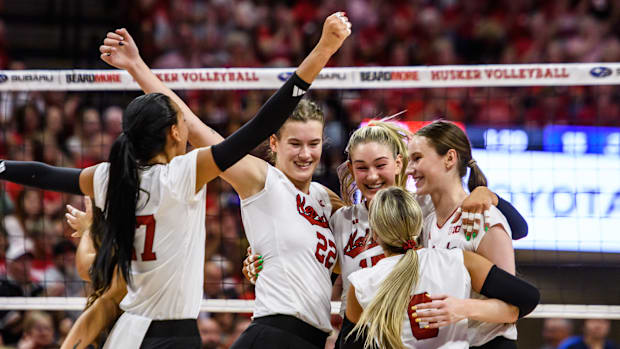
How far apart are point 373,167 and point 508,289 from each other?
93cm

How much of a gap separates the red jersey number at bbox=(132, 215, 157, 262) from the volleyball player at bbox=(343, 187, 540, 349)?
2.84 feet

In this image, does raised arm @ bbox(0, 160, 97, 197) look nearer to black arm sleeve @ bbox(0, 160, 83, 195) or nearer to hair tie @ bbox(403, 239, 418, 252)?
black arm sleeve @ bbox(0, 160, 83, 195)

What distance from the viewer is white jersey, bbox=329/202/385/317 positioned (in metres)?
3.50

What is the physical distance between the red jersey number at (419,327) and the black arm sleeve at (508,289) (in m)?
0.27

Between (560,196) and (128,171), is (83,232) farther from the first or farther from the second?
(560,196)

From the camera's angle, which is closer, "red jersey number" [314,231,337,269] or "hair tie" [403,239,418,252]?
"hair tie" [403,239,418,252]

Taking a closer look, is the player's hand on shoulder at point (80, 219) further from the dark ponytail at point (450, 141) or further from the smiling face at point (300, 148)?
the dark ponytail at point (450, 141)

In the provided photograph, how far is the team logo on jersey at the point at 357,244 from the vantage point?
3535 millimetres

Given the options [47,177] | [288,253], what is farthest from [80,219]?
[288,253]

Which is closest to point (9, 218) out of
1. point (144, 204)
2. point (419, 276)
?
point (144, 204)

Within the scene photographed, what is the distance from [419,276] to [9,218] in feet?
18.6

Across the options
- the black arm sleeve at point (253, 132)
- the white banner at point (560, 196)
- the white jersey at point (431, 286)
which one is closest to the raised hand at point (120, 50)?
the black arm sleeve at point (253, 132)

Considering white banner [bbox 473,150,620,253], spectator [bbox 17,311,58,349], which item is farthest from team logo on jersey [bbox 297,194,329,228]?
spectator [bbox 17,311,58,349]

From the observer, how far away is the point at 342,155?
6980 mm
